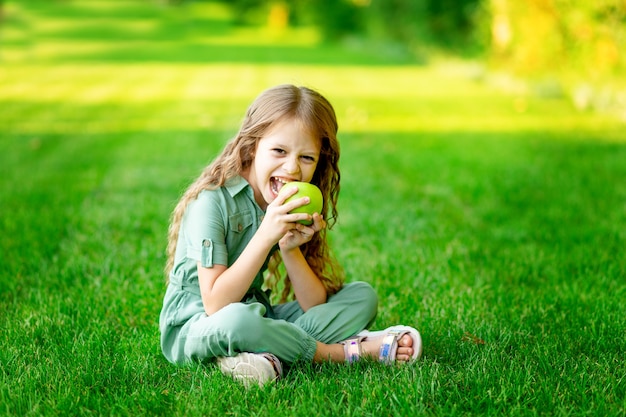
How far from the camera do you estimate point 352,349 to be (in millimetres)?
2961

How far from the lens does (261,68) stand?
18.6m

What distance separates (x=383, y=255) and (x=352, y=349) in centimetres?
148

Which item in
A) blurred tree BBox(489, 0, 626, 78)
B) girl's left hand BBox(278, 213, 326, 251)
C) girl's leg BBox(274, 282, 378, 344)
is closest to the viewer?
girl's left hand BBox(278, 213, 326, 251)

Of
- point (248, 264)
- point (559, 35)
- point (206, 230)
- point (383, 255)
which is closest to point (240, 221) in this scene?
point (206, 230)

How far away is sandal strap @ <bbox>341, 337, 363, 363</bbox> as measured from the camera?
294 cm

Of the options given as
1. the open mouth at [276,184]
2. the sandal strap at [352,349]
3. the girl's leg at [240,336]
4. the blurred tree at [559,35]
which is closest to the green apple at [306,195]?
the open mouth at [276,184]

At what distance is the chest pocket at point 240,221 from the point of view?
2975mm

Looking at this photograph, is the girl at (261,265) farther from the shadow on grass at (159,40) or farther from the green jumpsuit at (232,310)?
the shadow on grass at (159,40)

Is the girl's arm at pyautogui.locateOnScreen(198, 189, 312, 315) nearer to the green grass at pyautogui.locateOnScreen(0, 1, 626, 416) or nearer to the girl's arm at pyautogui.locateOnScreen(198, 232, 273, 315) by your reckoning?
the girl's arm at pyautogui.locateOnScreen(198, 232, 273, 315)

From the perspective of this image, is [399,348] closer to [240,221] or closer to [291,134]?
[240,221]

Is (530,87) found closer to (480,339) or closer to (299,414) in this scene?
(480,339)

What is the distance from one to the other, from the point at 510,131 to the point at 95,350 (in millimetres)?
6728

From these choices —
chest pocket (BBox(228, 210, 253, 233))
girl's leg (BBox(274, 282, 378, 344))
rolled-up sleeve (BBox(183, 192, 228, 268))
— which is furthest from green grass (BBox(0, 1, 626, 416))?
chest pocket (BBox(228, 210, 253, 233))

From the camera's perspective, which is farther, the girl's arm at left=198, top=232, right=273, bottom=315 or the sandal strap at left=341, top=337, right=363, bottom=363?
the sandal strap at left=341, top=337, right=363, bottom=363
